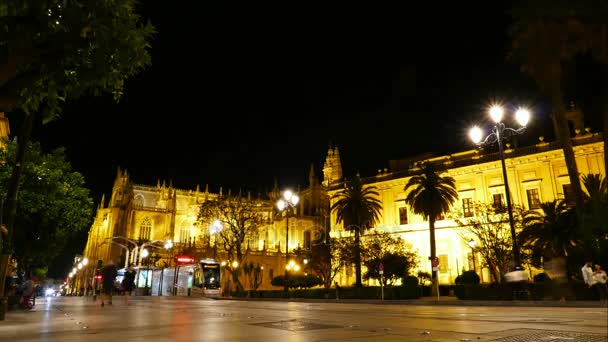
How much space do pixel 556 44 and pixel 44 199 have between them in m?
25.7

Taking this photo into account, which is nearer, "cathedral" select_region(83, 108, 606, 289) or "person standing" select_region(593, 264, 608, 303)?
"person standing" select_region(593, 264, 608, 303)

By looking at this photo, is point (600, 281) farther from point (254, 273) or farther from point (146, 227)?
point (146, 227)

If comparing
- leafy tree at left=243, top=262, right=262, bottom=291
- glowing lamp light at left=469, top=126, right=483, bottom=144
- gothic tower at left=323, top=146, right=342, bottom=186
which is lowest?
leafy tree at left=243, top=262, right=262, bottom=291

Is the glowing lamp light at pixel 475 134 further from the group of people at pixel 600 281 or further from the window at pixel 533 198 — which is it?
the window at pixel 533 198

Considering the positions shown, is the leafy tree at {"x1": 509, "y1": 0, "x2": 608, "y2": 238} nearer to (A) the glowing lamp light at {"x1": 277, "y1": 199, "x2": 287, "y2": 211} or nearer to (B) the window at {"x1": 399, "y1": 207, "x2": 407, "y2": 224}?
(A) the glowing lamp light at {"x1": 277, "y1": 199, "x2": 287, "y2": 211}

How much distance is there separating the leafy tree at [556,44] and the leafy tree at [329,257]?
72.6 feet

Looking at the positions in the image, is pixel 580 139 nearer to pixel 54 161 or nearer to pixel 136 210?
pixel 54 161

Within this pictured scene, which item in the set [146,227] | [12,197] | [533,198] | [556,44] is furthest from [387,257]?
[146,227]

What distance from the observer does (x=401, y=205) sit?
162 ft

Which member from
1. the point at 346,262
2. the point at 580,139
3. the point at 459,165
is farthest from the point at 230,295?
the point at 580,139

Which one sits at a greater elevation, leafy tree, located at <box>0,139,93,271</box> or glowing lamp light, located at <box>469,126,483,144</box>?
glowing lamp light, located at <box>469,126,483,144</box>

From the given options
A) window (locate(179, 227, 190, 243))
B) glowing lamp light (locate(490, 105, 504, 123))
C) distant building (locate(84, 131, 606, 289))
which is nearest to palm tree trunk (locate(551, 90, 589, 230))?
glowing lamp light (locate(490, 105, 504, 123))

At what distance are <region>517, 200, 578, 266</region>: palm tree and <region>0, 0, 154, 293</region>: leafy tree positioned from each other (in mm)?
27048

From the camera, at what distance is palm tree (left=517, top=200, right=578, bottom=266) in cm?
2600
